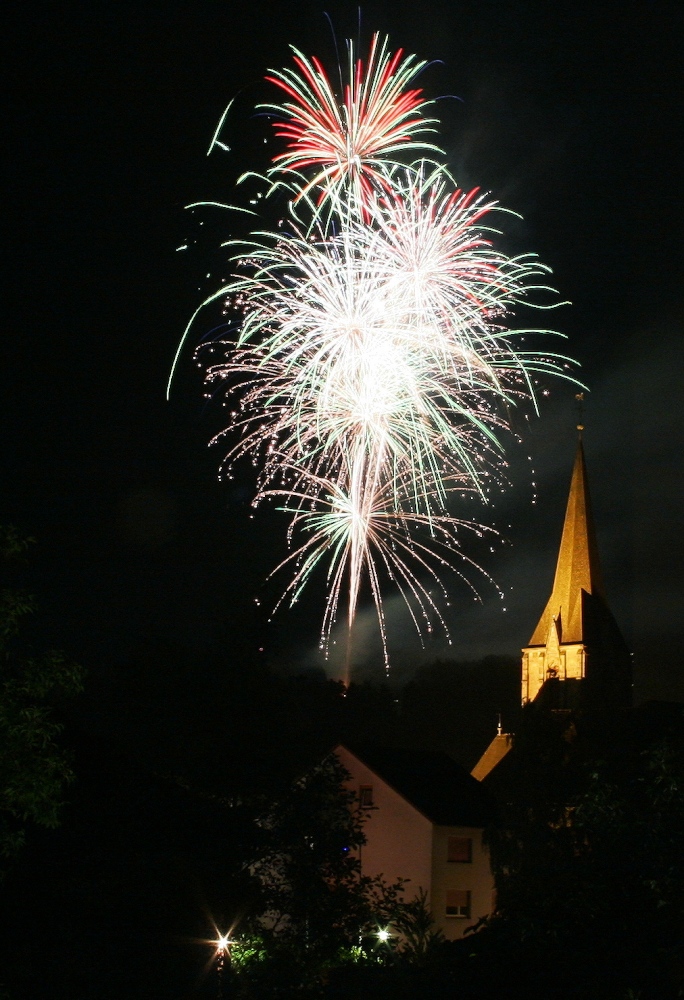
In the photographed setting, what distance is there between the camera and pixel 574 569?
69.5m

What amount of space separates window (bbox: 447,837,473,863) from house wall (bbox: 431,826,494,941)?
0.10 m

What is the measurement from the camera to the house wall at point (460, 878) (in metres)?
39.8

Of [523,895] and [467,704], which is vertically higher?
[467,704]

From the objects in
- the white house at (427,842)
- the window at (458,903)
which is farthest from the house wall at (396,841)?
the window at (458,903)

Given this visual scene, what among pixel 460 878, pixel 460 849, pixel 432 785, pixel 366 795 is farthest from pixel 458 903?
pixel 432 785

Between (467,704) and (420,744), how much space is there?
8.69 metres

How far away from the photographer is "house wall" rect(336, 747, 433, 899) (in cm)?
3997

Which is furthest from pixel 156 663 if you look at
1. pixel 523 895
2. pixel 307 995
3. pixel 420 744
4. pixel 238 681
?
pixel 420 744

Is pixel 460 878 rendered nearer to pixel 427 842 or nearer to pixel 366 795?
pixel 427 842

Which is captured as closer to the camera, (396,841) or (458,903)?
(458,903)

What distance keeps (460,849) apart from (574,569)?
31275mm

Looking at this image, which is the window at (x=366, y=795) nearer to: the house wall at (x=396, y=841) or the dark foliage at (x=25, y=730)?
the house wall at (x=396, y=841)

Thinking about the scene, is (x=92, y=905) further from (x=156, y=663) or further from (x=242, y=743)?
(x=156, y=663)

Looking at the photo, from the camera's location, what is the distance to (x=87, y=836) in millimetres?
20625
